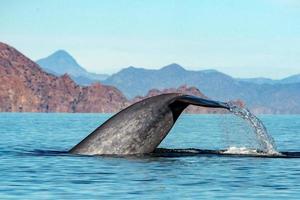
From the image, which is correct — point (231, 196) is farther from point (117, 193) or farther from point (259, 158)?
point (259, 158)

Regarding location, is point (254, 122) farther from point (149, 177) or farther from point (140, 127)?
point (149, 177)

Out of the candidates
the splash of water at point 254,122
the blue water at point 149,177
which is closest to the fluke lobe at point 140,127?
the blue water at point 149,177

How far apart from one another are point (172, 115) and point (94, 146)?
2.30 m

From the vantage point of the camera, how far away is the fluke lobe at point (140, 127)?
77.7 feet

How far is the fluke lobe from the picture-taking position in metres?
23.7

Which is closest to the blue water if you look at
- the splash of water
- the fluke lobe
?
the fluke lobe

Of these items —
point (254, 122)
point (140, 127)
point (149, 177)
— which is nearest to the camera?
point (149, 177)

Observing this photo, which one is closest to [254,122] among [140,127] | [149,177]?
[140,127]

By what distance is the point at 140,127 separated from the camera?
2364cm

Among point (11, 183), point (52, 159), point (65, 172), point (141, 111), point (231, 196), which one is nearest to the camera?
point (231, 196)

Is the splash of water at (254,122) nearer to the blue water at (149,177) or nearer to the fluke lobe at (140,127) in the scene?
the blue water at (149,177)

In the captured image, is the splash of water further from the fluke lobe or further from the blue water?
the fluke lobe

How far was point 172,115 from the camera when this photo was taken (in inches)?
939

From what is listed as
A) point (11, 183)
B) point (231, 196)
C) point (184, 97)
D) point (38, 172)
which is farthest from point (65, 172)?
point (231, 196)
